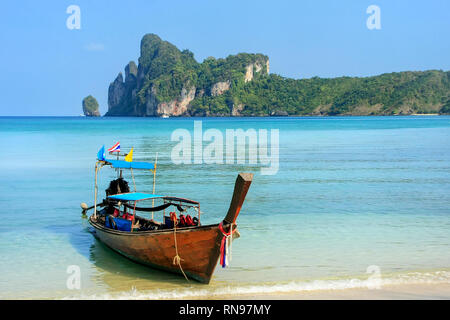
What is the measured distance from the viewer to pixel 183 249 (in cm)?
952

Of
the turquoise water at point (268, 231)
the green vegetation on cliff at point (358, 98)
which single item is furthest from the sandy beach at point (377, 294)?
the green vegetation on cliff at point (358, 98)

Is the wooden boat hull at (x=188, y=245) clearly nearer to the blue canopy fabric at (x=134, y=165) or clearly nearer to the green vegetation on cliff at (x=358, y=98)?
the blue canopy fabric at (x=134, y=165)

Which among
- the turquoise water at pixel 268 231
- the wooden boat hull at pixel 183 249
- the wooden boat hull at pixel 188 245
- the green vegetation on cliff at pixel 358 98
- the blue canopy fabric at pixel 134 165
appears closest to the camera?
the wooden boat hull at pixel 188 245

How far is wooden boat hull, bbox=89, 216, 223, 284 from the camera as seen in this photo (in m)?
9.20

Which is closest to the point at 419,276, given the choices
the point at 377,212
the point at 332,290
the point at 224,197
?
the point at 332,290

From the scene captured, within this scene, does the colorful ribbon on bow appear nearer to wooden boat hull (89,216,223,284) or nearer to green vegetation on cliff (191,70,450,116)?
wooden boat hull (89,216,223,284)

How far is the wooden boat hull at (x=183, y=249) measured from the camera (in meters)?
9.20

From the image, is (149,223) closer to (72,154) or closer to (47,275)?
(47,275)

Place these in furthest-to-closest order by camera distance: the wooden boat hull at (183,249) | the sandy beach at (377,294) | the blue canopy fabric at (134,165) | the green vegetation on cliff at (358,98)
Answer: the green vegetation on cliff at (358,98) → the blue canopy fabric at (134,165) → the wooden boat hull at (183,249) → the sandy beach at (377,294)

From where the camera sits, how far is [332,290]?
9453 millimetres

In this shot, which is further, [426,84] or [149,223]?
[426,84]

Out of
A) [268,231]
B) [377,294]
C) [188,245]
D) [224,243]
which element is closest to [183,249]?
[188,245]

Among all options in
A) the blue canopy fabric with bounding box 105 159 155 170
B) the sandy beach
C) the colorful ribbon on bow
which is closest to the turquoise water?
the sandy beach

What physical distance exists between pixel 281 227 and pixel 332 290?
460cm
